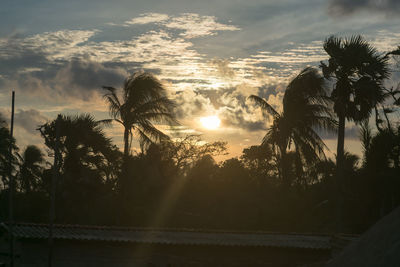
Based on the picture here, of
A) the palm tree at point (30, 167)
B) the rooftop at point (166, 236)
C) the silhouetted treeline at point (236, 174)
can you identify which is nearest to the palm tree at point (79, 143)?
the silhouetted treeline at point (236, 174)

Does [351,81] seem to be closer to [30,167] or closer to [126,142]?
[126,142]

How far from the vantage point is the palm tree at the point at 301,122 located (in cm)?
2489

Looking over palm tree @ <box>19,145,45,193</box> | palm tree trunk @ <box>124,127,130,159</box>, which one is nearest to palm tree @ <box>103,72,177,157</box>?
palm tree trunk @ <box>124,127,130,159</box>

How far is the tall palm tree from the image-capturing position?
2155 cm

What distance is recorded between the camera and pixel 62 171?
80.1ft

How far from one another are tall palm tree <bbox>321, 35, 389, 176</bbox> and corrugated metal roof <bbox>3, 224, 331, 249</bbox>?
5.22 metres

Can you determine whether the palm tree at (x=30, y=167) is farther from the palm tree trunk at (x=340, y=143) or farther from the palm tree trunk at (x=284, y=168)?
the palm tree trunk at (x=340, y=143)

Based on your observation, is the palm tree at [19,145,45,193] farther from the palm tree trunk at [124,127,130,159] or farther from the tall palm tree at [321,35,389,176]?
the tall palm tree at [321,35,389,176]

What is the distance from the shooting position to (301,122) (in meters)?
25.6

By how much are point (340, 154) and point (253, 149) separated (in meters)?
20.3

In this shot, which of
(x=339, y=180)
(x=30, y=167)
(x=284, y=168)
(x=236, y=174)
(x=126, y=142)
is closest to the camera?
(x=339, y=180)

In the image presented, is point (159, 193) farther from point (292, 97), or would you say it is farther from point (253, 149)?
point (253, 149)

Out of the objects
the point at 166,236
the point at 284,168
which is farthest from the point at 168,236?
the point at 284,168

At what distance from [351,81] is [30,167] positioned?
83.0 feet
